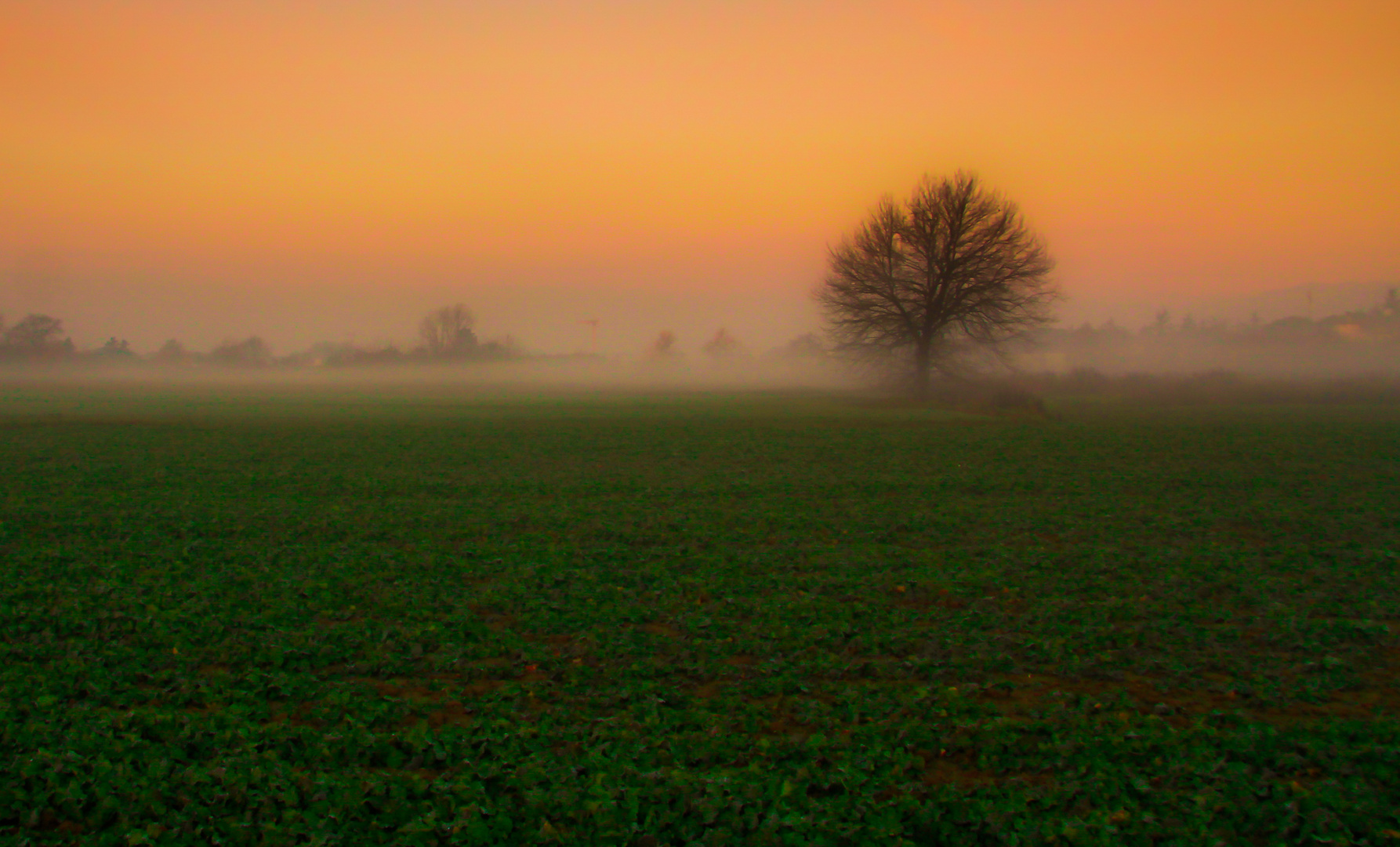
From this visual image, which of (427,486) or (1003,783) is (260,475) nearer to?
(427,486)

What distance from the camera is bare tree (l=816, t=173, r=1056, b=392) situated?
48.7 meters

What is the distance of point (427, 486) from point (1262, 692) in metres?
17.0

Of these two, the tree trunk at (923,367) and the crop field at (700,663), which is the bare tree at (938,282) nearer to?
the tree trunk at (923,367)

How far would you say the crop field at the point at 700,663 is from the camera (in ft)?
17.5

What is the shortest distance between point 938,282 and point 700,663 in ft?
149

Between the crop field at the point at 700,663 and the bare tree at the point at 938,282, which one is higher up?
the bare tree at the point at 938,282

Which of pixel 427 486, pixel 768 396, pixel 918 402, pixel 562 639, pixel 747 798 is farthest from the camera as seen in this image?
pixel 768 396

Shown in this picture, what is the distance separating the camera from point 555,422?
3994 centimetres

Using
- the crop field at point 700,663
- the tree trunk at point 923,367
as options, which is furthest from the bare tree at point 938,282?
the crop field at point 700,663

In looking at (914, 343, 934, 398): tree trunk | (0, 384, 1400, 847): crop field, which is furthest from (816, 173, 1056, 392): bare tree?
(0, 384, 1400, 847): crop field

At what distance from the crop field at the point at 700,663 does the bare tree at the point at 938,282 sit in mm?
30521

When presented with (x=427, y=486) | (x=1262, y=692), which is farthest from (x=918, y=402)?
(x=1262, y=692)

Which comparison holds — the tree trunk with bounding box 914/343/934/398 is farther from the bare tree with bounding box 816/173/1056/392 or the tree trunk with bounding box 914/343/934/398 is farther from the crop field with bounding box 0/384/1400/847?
the crop field with bounding box 0/384/1400/847

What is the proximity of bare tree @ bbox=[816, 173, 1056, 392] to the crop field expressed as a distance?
3052cm
